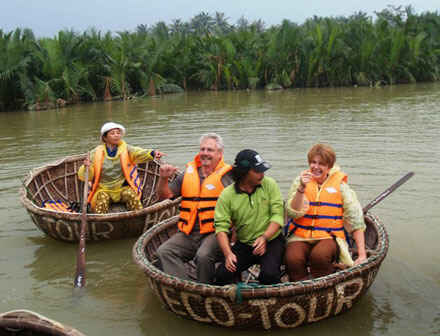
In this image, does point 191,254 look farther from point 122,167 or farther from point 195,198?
point 122,167

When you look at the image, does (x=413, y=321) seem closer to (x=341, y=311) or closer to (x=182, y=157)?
(x=341, y=311)

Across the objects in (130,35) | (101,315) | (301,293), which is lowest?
(101,315)

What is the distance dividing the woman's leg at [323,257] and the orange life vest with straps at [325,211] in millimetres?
78

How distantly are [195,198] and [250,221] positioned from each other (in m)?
0.54

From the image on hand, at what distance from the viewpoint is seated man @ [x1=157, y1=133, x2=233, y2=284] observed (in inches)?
149

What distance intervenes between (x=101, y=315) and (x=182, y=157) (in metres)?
4.82

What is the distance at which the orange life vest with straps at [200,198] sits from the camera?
3908 mm

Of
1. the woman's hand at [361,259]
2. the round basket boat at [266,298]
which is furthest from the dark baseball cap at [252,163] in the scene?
the woman's hand at [361,259]

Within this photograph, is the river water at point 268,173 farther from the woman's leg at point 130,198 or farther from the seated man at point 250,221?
the woman's leg at point 130,198

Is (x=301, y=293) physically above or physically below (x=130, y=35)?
below

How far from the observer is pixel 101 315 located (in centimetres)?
373

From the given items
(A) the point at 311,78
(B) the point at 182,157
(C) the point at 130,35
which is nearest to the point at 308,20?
(A) the point at 311,78

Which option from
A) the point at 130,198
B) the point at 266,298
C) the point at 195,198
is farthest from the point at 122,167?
the point at 266,298

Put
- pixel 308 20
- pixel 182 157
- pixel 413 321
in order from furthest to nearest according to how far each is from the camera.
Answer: pixel 308 20 → pixel 182 157 → pixel 413 321
